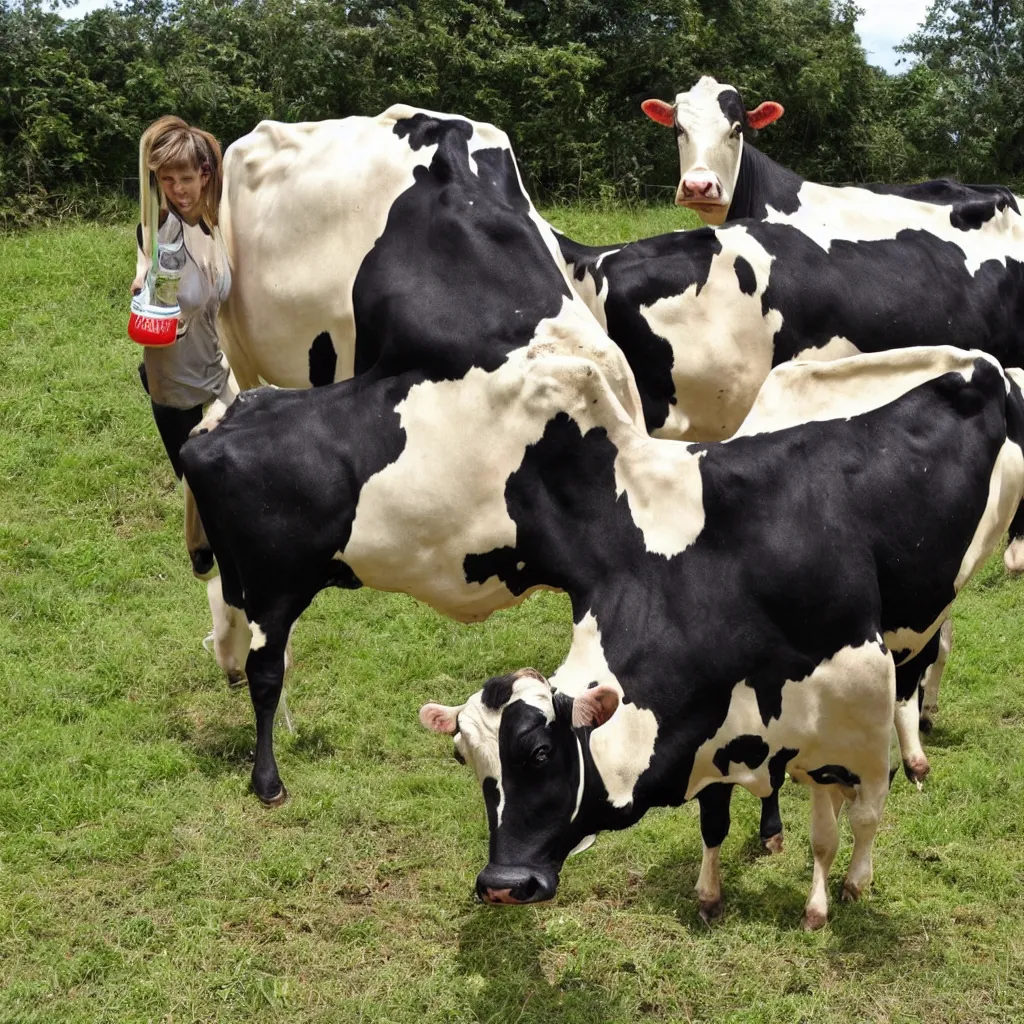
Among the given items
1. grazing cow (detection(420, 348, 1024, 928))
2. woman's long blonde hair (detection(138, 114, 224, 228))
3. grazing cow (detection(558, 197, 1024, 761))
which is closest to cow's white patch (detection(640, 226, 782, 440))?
grazing cow (detection(558, 197, 1024, 761))

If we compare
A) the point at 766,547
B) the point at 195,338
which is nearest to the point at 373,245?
the point at 195,338

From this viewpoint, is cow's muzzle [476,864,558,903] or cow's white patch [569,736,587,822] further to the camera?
cow's white patch [569,736,587,822]

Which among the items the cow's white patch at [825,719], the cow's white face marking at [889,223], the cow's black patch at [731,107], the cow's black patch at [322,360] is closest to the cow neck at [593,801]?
the cow's white patch at [825,719]

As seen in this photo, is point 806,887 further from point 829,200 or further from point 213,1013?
point 829,200

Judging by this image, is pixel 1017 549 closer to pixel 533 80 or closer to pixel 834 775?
pixel 834 775

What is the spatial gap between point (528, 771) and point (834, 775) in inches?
53.5

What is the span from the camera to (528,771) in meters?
4.38

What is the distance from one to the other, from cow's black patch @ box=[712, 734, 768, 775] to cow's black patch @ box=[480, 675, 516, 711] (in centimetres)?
91

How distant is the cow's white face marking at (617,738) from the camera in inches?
182

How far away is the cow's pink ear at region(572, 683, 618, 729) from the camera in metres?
4.46

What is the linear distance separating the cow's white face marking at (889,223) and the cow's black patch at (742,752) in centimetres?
356

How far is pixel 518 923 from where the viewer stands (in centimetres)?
527

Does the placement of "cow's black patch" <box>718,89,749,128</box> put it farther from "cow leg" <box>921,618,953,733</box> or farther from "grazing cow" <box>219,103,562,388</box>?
"cow leg" <box>921,618,953,733</box>

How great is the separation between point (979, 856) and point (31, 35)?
47.2 ft
